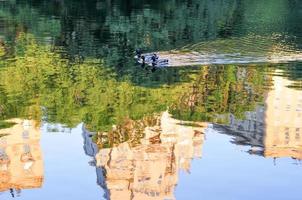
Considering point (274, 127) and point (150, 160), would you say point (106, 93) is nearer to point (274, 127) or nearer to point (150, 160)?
point (274, 127)

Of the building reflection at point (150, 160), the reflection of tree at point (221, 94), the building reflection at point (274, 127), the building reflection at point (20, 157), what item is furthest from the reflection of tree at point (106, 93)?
the building reflection at point (20, 157)

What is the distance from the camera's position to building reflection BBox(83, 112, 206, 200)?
16266 millimetres

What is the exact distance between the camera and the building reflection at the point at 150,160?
1627 centimetres

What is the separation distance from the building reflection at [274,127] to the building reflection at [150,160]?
1.18m

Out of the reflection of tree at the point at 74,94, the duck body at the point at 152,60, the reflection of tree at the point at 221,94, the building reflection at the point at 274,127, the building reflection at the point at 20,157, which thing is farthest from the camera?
the duck body at the point at 152,60

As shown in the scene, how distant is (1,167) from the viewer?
58.2 ft

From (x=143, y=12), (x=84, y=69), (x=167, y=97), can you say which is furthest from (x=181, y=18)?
(x=167, y=97)

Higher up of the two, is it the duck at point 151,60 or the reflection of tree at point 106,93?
the duck at point 151,60

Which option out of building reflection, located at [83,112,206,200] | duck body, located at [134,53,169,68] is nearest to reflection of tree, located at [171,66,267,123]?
building reflection, located at [83,112,206,200]

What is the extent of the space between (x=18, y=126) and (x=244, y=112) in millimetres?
6673

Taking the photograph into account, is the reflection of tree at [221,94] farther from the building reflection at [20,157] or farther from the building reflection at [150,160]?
the building reflection at [20,157]

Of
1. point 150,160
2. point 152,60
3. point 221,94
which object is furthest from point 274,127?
point 152,60

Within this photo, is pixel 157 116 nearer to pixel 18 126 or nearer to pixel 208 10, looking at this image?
pixel 18 126

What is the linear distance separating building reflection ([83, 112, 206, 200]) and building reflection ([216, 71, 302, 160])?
1.18m
